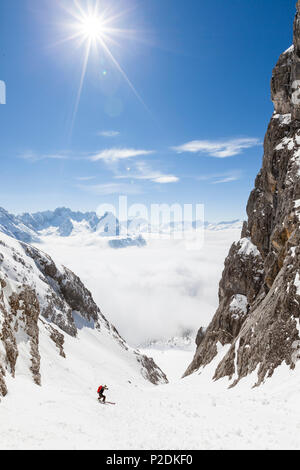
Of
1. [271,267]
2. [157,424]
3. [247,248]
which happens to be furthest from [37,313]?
[247,248]

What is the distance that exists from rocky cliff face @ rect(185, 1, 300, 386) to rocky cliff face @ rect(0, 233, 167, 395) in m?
22.0

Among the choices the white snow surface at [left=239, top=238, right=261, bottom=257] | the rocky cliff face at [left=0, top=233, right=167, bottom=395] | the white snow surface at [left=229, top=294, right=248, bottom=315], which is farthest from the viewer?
the white snow surface at [left=239, top=238, right=261, bottom=257]

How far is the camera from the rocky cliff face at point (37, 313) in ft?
86.2

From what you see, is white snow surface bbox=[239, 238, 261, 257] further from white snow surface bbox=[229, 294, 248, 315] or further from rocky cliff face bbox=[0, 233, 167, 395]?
rocky cliff face bbox=[0, 233, 167, 395]

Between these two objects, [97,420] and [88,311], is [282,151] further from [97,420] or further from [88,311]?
[88,311]

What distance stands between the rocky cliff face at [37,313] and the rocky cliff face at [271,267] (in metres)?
22.0

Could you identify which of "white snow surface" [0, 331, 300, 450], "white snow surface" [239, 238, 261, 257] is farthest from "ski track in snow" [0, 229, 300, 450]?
"white snow surface" [239, 238, 261, 257]

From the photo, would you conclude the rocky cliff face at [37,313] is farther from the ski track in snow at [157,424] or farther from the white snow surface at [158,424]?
the white snow surface at [158,424]

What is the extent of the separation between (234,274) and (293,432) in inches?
2267

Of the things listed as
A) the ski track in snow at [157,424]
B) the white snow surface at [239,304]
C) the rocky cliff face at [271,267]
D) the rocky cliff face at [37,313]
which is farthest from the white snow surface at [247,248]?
the rocky cliff face at [37,313]

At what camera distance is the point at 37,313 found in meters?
39.0

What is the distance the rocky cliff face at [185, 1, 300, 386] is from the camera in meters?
26.3

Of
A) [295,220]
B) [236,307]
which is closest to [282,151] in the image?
[295,220]

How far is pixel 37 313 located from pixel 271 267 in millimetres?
37718
